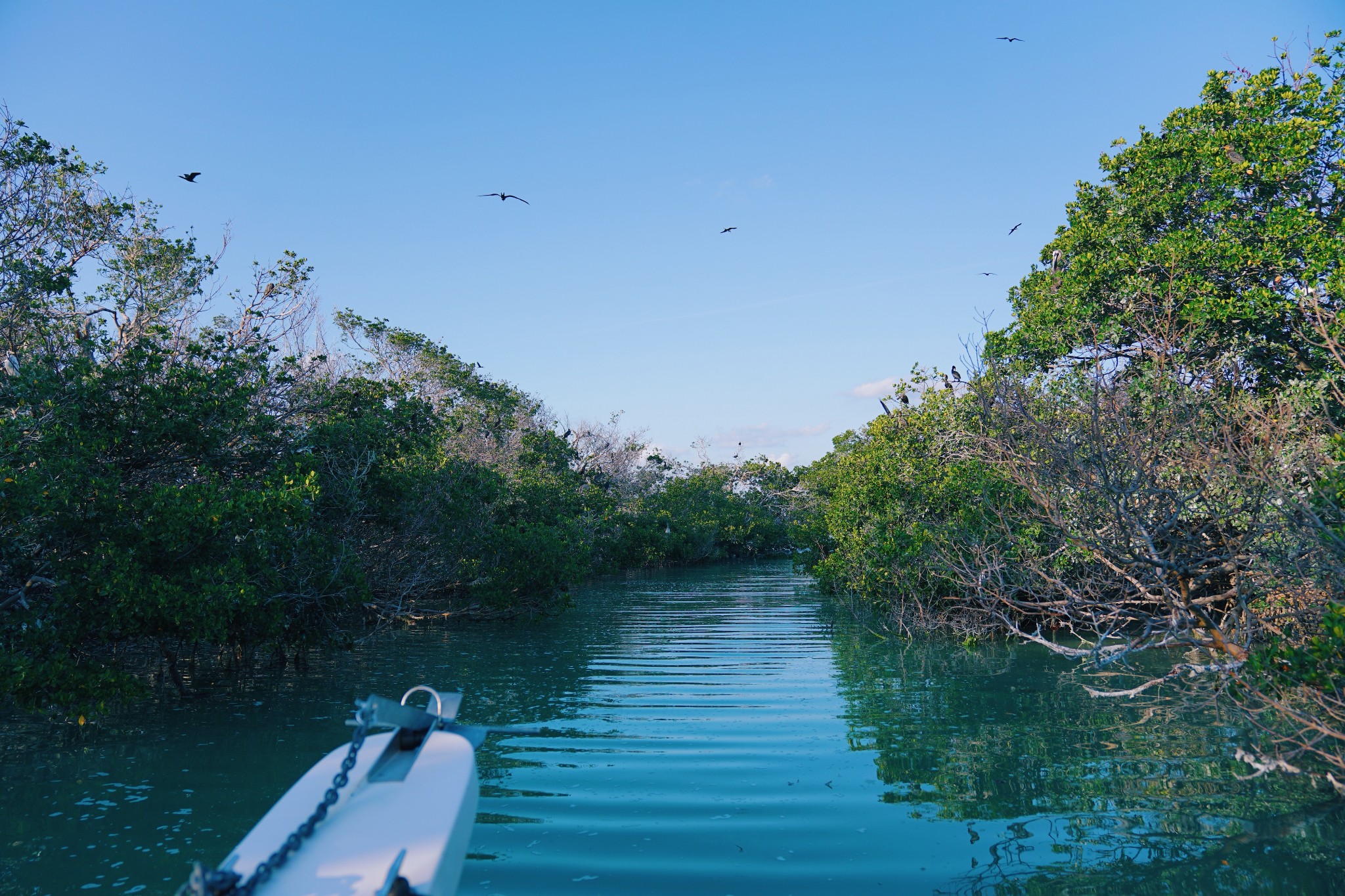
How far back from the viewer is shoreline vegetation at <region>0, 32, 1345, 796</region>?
729cm

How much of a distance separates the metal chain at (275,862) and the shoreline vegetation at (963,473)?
5.13 m

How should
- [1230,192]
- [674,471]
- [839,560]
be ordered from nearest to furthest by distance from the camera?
[1230,192] < [839,560] < [674,471]

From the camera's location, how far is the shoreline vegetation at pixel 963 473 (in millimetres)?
7293

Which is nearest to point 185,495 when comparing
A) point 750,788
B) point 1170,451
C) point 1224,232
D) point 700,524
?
point 750,788

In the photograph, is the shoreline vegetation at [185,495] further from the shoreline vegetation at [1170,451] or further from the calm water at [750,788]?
the shoreline vegetation at [1170,451]

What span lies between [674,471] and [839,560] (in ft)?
120

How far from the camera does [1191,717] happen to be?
27.6 feet

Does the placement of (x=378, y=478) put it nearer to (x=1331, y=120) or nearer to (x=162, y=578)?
(x=162, y=578)

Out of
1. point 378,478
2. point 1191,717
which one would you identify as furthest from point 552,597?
point 1191,717

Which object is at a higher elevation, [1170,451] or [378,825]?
[1170,451]

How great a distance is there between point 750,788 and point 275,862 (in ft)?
13.7

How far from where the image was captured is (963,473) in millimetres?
14891

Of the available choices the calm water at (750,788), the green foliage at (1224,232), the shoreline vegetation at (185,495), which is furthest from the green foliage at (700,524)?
the calm water at (750,788)

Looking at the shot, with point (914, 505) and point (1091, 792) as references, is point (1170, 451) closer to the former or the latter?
point (1091, 792)
